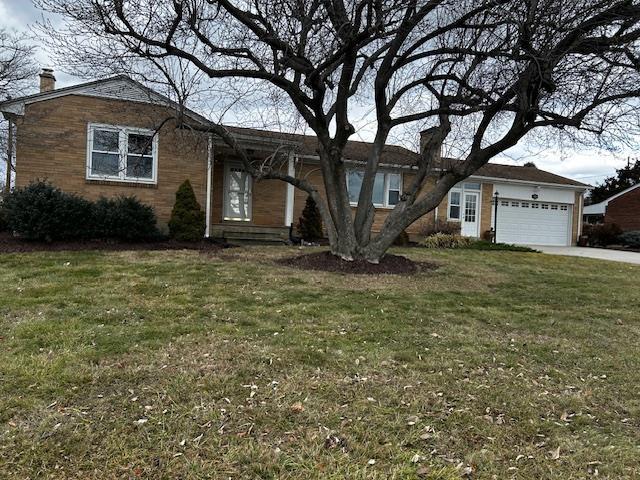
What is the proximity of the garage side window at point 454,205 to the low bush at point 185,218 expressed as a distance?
38.2ft

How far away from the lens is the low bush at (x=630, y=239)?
22.5 metres

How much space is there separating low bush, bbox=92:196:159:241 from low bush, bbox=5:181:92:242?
31 centimetres

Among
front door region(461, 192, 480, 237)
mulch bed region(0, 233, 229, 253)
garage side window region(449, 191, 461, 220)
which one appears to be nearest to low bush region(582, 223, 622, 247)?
front door region(461, 192, 480, 237)

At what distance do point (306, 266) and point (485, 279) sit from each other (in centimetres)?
373

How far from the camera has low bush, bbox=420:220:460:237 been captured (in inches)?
725

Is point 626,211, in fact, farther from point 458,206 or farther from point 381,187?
point 381,187

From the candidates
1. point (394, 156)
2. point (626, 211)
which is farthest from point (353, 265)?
point (626, 211)

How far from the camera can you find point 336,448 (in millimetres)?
2611

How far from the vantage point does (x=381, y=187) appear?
18234 mm

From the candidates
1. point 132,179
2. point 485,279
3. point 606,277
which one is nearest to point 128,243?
point 132,179

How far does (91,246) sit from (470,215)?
1559 centimetres

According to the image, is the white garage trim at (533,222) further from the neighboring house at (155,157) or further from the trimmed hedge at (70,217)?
the trimmed hedge at (70,217)

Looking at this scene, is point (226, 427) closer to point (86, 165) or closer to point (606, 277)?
point (606, 277)

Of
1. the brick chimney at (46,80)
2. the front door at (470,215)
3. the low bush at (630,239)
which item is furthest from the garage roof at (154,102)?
the low bush at (630,239)
